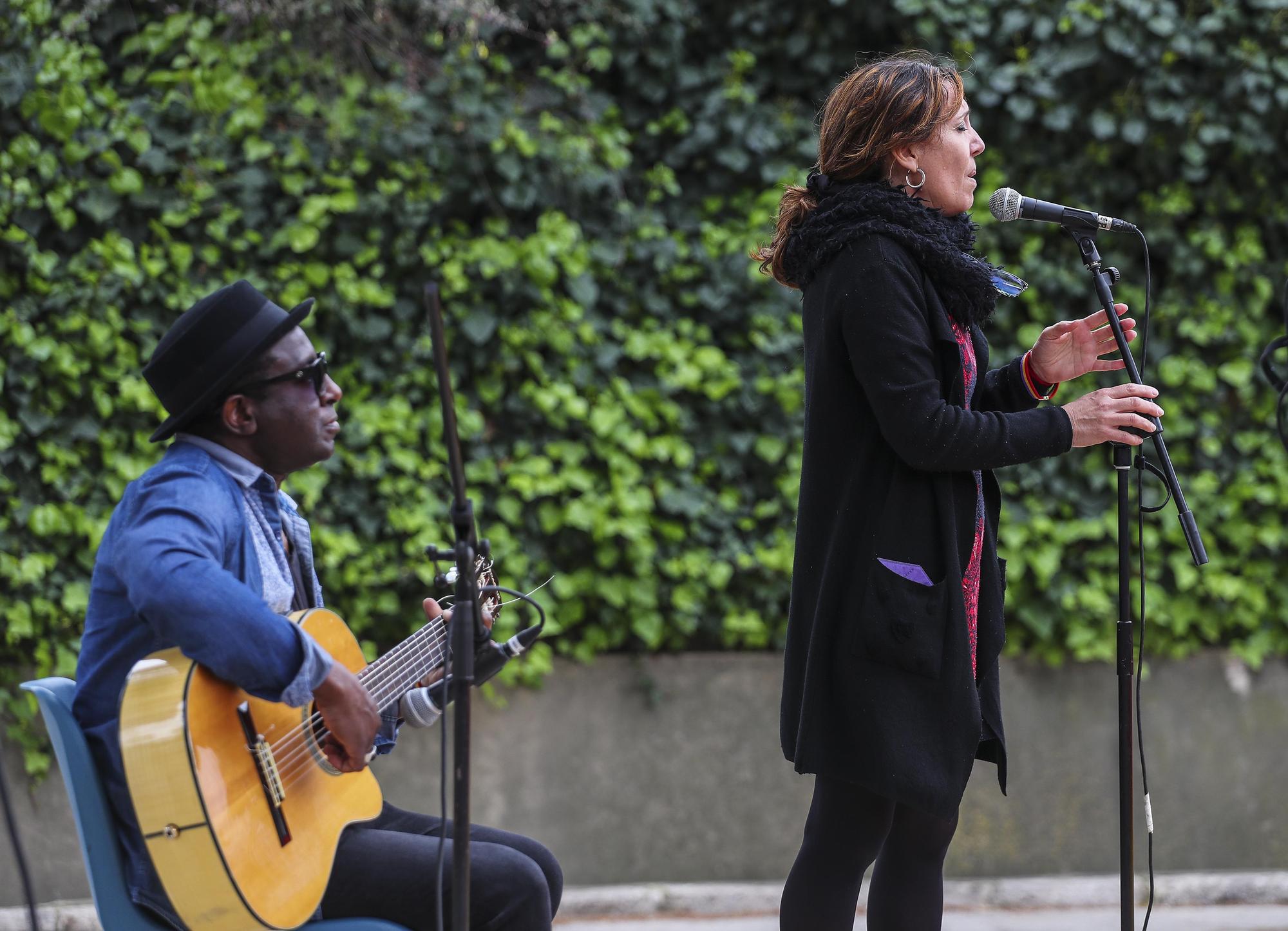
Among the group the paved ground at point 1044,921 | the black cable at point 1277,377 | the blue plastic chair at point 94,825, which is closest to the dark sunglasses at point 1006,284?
the black cable at point 1277,377

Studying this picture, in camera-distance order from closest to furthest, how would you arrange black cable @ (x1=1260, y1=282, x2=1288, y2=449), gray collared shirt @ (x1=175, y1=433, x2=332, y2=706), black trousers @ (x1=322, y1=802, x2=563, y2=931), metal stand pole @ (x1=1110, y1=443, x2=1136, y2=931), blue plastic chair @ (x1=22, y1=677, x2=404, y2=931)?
blue plastic chair @ (x1=22, y1=677, x2=404, y2=931), black trousers @ (x1=322, y1=802, x2=563, y2=931), gray collared shirt @ (x1=175, y1=433, x2=332, y2=706), metal stand pole @ (x1=1110, y1=443, x2=1136, y2=931), black cable @ (x1=1260, y1=282, x2=1288, y2=449)

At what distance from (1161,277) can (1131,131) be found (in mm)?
548

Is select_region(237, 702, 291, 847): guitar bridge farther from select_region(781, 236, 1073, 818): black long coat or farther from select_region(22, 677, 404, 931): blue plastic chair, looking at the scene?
select_region(781, 236, 1073, 818): black long coat

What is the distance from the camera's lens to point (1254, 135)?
434 centimetres

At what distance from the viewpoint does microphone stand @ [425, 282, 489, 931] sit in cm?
184

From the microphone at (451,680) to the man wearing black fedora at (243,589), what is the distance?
0.44 feet

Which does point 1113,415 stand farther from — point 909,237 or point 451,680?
point 451,680

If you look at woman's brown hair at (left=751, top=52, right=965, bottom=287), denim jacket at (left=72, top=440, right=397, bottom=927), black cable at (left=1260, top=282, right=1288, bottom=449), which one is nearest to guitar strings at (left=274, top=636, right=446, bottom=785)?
denim jacket at (left=72, top=440, right=397, bottom=927)

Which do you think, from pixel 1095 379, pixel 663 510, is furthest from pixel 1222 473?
pixel 663 510

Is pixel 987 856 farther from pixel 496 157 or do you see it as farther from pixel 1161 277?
pixel 496 157

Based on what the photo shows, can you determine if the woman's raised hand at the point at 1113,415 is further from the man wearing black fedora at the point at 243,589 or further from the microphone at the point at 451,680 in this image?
the man wearing black fedora at the point at 243,589

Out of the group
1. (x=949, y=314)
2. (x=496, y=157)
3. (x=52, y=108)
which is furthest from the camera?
(x=496, y=157)

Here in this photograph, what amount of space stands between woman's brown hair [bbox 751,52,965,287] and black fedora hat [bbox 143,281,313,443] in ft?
3.37

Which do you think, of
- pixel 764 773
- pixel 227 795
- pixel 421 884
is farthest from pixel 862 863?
pixel 764 773
